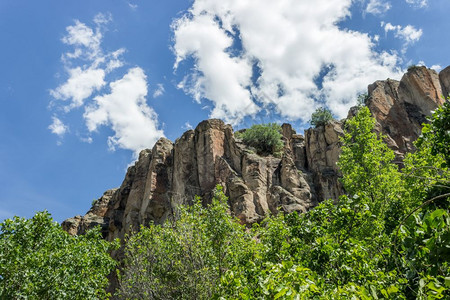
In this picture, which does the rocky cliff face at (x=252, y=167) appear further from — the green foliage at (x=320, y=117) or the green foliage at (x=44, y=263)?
the green foliage at (x=44, y=263)

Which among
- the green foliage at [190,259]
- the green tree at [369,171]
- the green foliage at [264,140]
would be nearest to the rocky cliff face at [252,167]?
the green foliage at [264,140]

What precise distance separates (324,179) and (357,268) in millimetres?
34112

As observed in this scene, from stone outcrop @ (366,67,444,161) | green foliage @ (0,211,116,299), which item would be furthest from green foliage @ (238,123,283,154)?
green foliage @ (0,211,116,299)

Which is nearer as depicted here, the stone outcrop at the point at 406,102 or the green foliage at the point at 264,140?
the stone outcrop at the point at 406,102

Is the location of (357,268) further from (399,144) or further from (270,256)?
(399,144)

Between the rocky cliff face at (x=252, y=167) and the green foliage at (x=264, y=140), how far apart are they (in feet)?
5.01

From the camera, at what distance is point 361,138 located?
2334 centimetres

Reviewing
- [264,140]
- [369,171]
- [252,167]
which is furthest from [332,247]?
[264,140]

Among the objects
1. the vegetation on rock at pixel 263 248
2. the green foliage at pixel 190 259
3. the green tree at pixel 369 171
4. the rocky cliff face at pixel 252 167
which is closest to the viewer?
the vegetation on rock at pixel 263 248

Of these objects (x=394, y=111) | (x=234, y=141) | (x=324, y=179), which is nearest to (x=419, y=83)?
(x=394, y=111)

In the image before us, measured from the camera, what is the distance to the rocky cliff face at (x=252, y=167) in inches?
1571

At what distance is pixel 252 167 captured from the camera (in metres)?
41.6

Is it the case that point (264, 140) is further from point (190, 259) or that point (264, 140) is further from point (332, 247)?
point (332, 247)

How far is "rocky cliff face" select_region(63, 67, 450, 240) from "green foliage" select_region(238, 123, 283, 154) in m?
1.53
